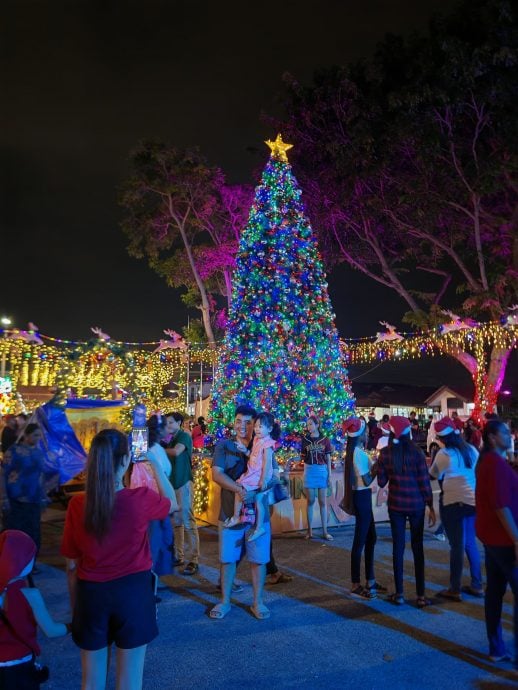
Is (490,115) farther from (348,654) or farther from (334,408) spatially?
(348,654)

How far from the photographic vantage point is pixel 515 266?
18.0m

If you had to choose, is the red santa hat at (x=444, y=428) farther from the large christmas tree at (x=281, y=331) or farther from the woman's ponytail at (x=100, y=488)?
the large christmas tree at (x=281, y=331)

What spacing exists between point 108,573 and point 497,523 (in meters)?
2.80

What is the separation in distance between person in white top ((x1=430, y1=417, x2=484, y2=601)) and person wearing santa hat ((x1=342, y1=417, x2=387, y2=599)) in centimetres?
75

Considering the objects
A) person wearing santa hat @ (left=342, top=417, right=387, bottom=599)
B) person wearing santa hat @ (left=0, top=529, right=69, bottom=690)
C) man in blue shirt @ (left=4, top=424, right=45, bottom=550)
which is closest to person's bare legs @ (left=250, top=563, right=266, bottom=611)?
person wearing santa hat @ (left=342, top=417, right=387, bottom=599)

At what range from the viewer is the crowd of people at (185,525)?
96.4 inches

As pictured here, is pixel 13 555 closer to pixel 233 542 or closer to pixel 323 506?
pixel 233 542

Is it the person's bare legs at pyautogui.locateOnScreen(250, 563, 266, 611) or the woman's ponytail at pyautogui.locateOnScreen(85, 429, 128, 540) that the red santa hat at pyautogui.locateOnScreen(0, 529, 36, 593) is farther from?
the person's bare legs at pyautogui.locateOnScreen(250, 563, 266, 611)

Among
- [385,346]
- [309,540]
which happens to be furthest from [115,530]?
[385,346]

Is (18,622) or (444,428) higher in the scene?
(444,428)

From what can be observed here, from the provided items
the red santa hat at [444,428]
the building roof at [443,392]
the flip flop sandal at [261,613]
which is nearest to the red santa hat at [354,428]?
the red santa hat at [444,428]

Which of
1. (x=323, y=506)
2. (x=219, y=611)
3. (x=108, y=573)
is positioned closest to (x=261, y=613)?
(x=219, y=611)

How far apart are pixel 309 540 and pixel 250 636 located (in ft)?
12.2

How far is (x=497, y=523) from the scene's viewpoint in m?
3.87
